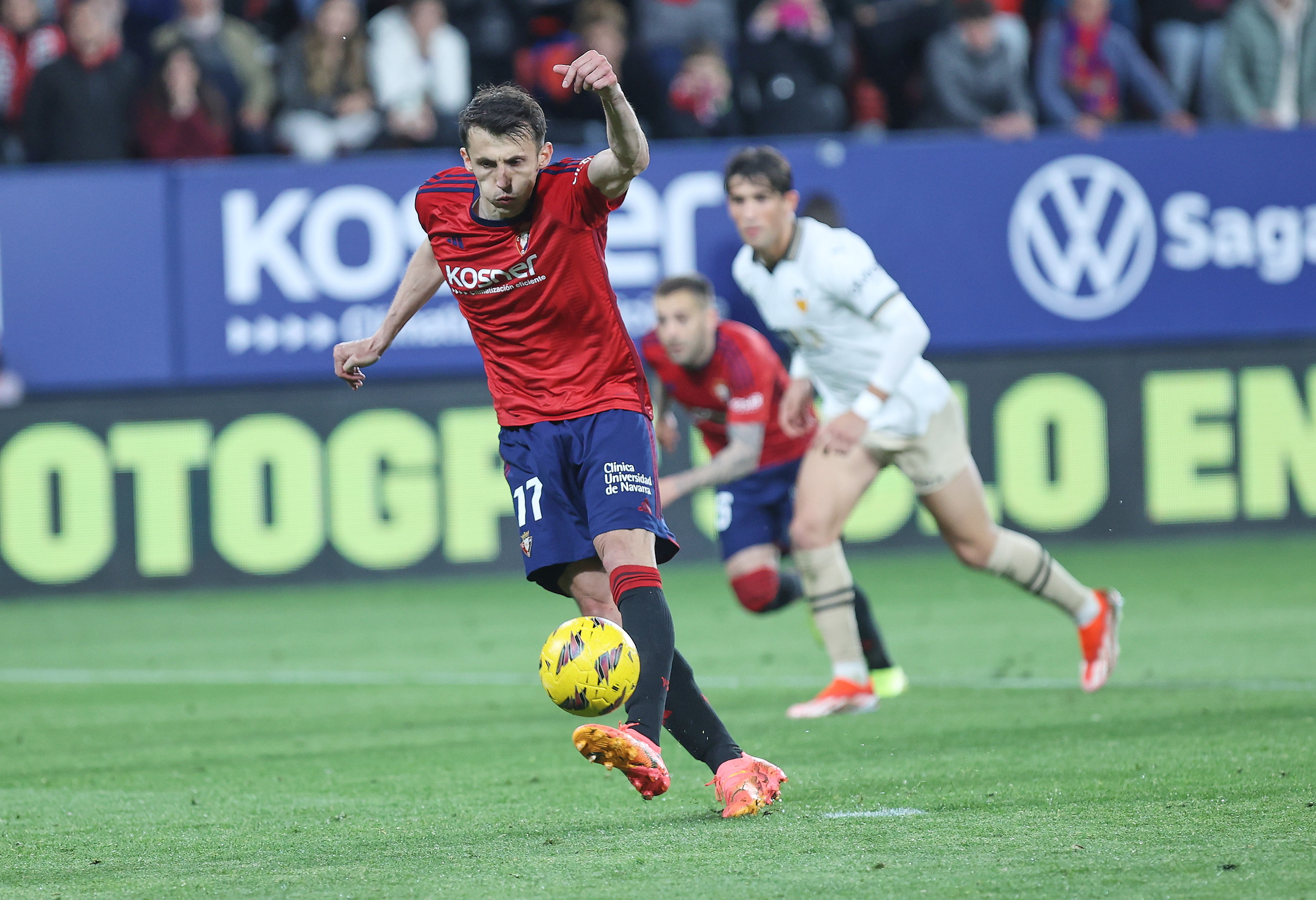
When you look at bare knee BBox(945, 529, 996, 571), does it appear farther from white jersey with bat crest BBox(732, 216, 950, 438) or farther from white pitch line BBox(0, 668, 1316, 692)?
white pitch line BBox(0, 668, 1316, 692)

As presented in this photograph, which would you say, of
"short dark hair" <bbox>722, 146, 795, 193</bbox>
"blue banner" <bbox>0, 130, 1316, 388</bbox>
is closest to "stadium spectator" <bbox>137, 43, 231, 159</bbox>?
"blue banner" <bbox>0, 130, 1316, 388</bbox>

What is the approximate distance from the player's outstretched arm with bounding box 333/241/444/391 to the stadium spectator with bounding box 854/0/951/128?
1085 cm

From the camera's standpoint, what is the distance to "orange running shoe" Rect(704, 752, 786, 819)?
527 centimetres

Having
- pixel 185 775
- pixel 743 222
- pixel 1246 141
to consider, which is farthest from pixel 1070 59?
pixel 185 775

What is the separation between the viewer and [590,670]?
508 cm

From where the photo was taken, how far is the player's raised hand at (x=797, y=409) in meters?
7.86

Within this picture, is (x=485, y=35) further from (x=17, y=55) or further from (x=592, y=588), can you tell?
(x=592, y=588)

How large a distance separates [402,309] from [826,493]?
2612mm

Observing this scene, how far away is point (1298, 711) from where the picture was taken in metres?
7.10

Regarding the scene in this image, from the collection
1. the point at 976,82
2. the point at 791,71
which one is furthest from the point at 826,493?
the point at 976,82

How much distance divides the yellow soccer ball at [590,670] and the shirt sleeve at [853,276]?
270cm

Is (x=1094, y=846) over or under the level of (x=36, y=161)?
under

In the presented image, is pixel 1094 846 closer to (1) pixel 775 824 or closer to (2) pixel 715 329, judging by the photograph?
(1) pixel 775 824

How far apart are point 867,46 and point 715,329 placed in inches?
323
